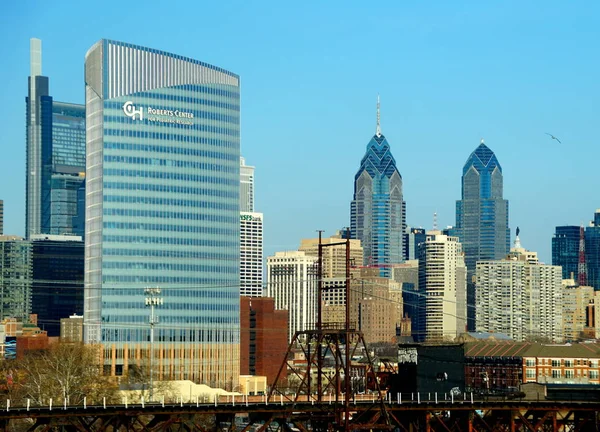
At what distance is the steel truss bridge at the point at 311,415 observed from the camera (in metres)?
121

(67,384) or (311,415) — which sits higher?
(67,384)

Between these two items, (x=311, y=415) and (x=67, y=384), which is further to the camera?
(x=67, y=384)

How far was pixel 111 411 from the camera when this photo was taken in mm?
121500

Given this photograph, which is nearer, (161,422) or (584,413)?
(161,422)

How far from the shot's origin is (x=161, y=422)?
128 metres

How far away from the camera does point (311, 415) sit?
13462cm

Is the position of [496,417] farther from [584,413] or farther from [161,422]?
[161,422]

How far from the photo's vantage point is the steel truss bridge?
121m

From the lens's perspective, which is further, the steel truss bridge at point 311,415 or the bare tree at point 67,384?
the bare tree at point 67,384

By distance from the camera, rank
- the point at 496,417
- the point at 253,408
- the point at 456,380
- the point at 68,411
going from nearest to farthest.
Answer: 1. the point at 68,411
2. the point at 253,408
3. the point at 496,417
4. the point at 456,380

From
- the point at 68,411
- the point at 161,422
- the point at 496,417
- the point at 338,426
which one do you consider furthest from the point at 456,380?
the point at 68,411

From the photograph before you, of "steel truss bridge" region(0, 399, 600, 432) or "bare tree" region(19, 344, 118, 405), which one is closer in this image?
"steel truss bridge" region(0, 399, 600, 432)

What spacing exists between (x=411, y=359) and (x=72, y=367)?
135ft

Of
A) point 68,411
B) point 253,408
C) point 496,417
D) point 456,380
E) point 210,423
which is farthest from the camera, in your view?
point 210,423
